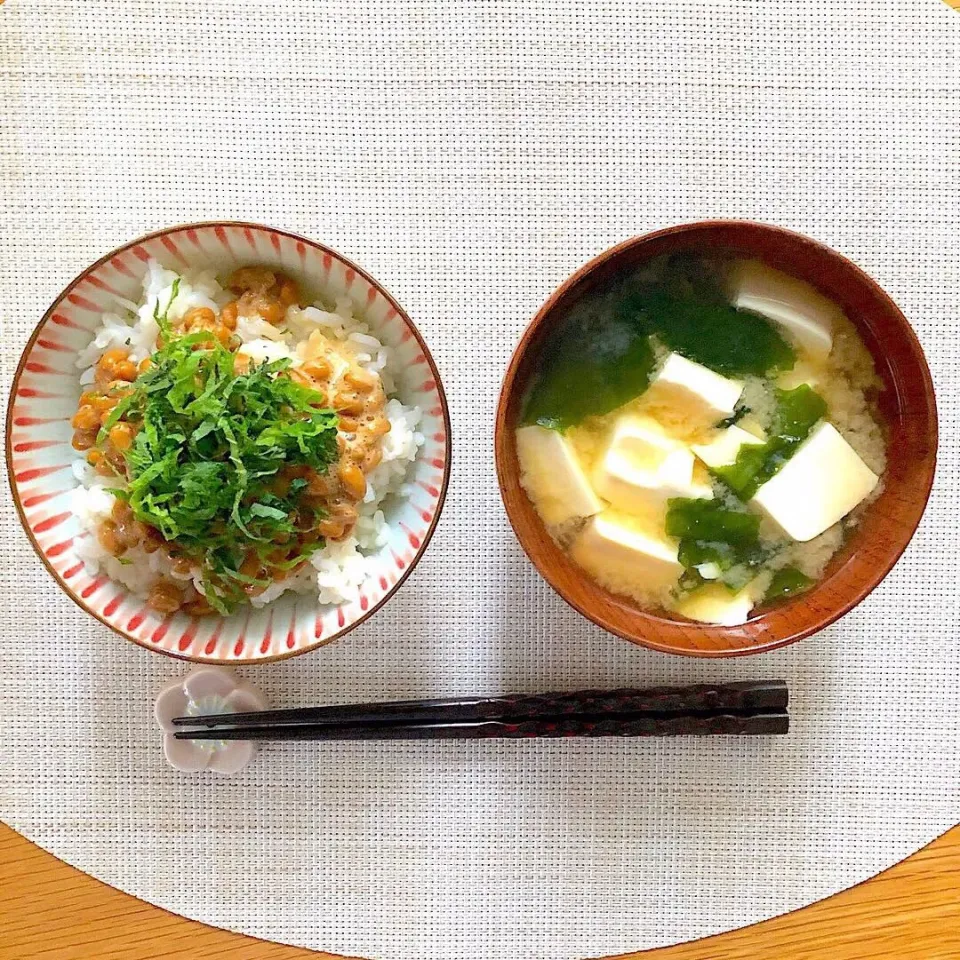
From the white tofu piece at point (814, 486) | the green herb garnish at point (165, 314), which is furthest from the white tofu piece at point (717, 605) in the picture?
the green herb garnish at point (165, 314)

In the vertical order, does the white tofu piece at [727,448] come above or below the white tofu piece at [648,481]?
above

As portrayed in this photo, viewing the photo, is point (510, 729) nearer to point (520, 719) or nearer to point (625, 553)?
point (520, 719)

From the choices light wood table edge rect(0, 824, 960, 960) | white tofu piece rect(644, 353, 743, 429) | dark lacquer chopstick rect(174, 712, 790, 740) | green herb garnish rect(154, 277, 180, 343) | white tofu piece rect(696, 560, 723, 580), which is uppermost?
green herb garnish rect(154, 277, 180, 343)

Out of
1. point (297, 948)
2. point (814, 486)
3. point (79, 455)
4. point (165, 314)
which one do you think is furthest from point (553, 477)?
point (297, 948)

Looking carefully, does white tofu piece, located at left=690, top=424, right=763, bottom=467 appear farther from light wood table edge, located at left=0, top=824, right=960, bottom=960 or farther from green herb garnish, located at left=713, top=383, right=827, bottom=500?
light wood table edge, located at left=0, top=824, right=960, bottom=960

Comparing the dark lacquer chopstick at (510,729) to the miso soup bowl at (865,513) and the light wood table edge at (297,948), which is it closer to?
the miso soup bowl at (865,513)

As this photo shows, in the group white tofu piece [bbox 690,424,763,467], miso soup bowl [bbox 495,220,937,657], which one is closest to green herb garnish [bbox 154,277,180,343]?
miso soup bowl [bbox 495,220,937,657]
